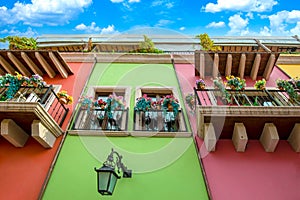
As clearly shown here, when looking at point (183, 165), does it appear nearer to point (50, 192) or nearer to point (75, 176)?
point (75, 176)

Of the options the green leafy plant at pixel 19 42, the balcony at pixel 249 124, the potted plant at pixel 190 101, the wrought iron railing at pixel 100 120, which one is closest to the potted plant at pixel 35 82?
the wrought iron railing at pixel 100 120

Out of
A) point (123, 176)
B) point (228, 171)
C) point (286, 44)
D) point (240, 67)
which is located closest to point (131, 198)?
point (123, 176)

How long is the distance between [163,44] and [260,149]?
8.93 metres

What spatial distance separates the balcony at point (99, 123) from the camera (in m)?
5.84

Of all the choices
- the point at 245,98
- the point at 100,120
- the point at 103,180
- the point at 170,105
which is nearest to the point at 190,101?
the point at 170,105

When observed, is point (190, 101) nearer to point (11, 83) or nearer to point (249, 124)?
point (249, 124)

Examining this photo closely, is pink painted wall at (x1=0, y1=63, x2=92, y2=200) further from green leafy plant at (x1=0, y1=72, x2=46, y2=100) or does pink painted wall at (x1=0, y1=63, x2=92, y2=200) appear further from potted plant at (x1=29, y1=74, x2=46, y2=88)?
potted plant at (x1=29, y1=74, x2=46, y2=88)

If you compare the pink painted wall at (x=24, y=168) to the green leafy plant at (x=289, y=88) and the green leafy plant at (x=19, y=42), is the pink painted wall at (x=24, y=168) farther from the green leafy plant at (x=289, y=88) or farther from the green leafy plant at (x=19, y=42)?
the green leafy plant at (x=289, y=88)

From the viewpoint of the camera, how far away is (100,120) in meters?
6.18

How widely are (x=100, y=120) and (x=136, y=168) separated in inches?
69.6

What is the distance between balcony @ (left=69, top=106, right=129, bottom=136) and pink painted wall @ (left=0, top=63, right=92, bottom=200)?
0.44 m

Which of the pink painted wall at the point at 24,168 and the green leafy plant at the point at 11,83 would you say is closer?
the pink painted wall at the point at 24,168

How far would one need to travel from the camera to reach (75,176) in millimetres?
4875

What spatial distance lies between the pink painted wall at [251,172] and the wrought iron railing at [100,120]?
1943 mm
